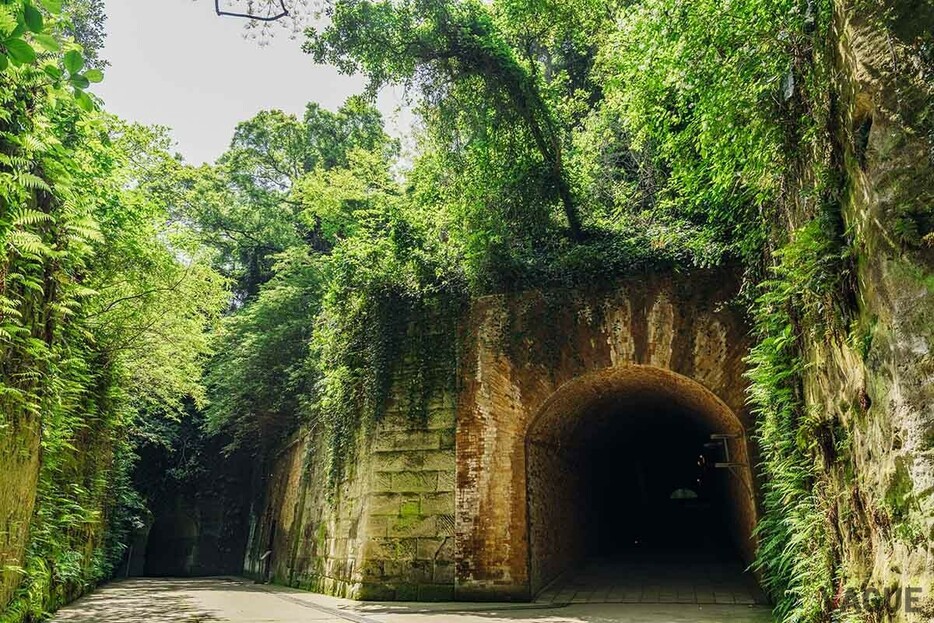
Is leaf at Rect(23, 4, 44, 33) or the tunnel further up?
leaf at Rect(23, 4, 44, 33)

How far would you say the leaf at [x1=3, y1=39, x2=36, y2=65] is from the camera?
1.94 meters

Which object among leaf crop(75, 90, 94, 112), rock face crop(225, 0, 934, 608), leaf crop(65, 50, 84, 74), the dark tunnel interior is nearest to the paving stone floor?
the dark tunnel interior

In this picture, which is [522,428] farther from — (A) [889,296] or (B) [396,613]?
(A) [889,296]

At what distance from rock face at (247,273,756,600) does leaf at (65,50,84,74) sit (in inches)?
323

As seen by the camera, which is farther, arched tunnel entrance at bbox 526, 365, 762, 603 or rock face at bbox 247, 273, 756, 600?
arched tunnel entrance at bbox 526, 365, 762, 603

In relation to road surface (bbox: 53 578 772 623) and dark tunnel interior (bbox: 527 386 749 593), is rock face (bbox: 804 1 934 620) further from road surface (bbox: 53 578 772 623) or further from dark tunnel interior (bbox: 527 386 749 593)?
dark tunnel interior (bbox: 527 386 749 593)

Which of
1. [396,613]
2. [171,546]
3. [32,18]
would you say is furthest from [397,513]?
[171,546]

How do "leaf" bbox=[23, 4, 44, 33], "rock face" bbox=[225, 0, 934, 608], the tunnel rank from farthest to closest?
1. the tunnel
2. "rock face" bbox=[225, 0, 934, 608]
3. "leaf" bbox=[23, 4, 44, 33]

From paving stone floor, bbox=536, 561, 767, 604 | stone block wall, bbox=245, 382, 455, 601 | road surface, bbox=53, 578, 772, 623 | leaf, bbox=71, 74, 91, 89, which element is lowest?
road surface, bbox=53, 578, 772, 623

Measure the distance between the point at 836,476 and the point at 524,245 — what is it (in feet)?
22.8

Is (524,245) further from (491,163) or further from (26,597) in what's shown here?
(26,597)

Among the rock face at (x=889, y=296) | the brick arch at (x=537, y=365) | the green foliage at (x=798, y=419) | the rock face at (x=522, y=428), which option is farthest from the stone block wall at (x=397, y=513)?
the rock face at (x=889, y=296)

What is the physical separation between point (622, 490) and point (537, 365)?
8913 millimetres

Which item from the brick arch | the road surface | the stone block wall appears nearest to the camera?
the road surface
